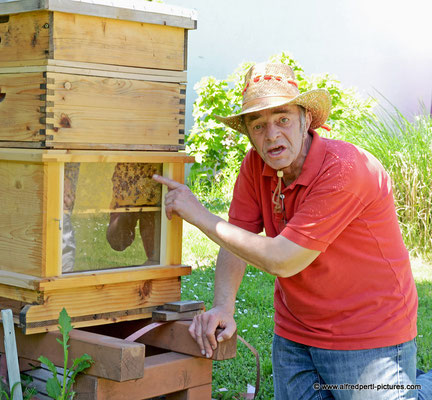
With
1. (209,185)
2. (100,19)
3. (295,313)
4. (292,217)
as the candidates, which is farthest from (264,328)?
(209,185)

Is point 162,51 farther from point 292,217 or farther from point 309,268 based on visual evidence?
point 309,268

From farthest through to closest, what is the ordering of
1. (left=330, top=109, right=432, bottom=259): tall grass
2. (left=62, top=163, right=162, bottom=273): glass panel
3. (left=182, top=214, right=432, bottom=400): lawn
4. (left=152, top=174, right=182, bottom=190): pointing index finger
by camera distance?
(left=330, top=109, right=432, bottom=259): tall grass → (left=182, top=214, right=432, bottom=400): lawn → (left=152, top=174, right=182, bottom=190): pointing index finger → (left=62, top=163, right=162, bottom=273): glass panel

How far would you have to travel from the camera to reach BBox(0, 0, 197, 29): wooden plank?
2467 millimetres

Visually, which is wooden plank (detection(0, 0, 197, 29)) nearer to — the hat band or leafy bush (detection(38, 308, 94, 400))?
the hat band

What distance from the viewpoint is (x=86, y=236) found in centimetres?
269

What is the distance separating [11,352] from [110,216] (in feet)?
2.09

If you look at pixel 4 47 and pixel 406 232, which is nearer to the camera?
pixel 4 47

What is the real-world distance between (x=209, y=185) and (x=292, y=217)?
609cm

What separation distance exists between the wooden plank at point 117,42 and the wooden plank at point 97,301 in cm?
88

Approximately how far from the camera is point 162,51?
2.79 m

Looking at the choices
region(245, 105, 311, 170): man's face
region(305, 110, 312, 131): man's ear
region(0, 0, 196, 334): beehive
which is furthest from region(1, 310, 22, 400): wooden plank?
region(305, 110, 312, 131): man's ear

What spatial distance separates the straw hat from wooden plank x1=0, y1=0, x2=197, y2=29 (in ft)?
1.22

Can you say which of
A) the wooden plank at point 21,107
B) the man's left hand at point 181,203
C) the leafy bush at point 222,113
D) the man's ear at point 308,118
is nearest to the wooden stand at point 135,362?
the man's left hand at point 181,203

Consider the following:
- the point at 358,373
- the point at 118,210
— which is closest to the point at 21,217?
the point at 118,210
